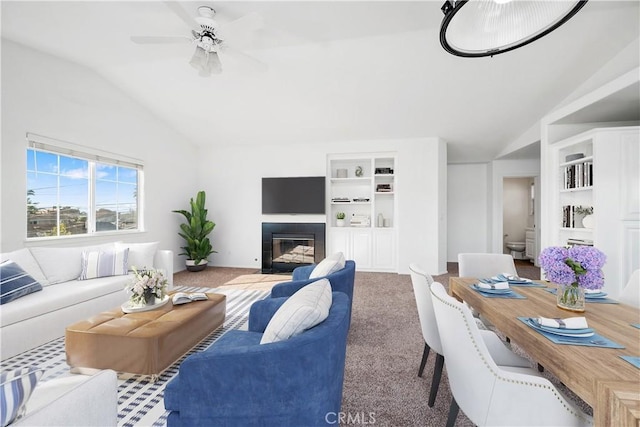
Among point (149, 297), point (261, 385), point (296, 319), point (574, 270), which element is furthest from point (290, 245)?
point (574, 270)

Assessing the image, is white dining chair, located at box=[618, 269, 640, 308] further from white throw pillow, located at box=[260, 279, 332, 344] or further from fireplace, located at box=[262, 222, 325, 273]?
fireplace, located at box=[262, 222, 325, 273]

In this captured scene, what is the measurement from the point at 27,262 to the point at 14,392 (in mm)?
2923

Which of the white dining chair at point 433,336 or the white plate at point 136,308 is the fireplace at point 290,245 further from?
the white dining chair at point 433,336

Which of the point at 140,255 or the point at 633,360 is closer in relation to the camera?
the point at 633,360

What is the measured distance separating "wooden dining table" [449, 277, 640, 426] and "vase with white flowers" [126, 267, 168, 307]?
97.6 inches

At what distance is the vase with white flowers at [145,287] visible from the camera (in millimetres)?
2285

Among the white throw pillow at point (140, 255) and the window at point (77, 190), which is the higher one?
the window at point (77, 190)

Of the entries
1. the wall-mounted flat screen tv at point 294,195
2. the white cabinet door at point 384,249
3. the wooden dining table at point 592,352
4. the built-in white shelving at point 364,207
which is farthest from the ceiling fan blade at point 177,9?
the white cabinet door at point 384,249

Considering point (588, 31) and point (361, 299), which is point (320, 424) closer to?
point (361, 299)

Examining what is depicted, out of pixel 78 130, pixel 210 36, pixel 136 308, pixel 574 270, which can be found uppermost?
pixel 210 36

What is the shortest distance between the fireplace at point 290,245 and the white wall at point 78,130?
1.77 metres

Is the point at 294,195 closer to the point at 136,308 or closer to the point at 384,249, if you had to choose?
the point at 384,249

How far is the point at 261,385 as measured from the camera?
1128mm

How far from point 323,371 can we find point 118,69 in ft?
15.5
